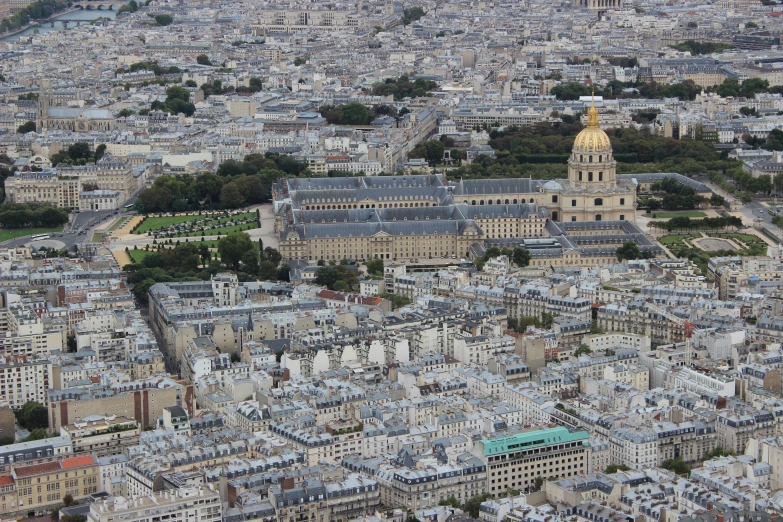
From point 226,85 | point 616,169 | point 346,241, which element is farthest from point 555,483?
point 226,85

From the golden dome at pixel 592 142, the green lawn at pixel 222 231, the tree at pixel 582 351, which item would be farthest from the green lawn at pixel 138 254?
the tree at pixel 582 351

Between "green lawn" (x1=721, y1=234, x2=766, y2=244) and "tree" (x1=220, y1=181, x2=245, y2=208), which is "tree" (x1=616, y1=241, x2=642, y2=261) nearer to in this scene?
"green lawn" (x1=721, y1=234, x2=766, y2=244)

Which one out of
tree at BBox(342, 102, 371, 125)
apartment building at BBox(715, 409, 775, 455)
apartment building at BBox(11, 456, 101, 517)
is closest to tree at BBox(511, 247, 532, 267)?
apartment building at BBox(715, 409, 775, 455)

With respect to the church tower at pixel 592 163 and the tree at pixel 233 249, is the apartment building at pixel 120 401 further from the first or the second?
the church tower at pixel 592 163

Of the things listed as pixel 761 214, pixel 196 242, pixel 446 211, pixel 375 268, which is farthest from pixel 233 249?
pixel 761 214

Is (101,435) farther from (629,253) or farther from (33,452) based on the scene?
(629,253)

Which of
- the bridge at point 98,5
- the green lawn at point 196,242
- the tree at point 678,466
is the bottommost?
the tree at point 678,466

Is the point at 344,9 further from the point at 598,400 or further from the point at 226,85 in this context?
the point at 598,400
